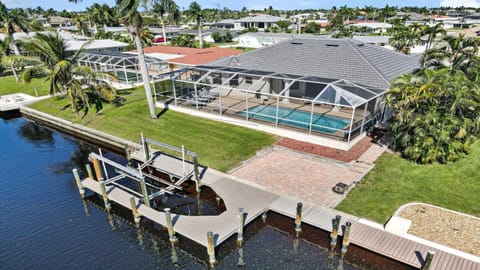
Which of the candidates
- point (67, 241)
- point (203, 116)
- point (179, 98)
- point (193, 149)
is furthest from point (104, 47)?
point (67, 241)

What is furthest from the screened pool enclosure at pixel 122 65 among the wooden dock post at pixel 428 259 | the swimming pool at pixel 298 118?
the wooden dock post at pixel 428 259

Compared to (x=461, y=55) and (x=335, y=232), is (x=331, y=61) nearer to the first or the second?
(x=461, y=55)

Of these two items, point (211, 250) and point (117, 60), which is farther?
point (117, 60)

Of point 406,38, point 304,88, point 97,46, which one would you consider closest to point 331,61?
point 304,88

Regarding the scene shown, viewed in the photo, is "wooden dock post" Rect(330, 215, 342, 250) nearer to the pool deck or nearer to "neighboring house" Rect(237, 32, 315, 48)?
the pool deck

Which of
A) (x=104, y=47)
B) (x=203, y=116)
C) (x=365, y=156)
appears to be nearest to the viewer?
(x=365, y=156)

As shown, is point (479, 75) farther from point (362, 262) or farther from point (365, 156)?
point (362, 262)

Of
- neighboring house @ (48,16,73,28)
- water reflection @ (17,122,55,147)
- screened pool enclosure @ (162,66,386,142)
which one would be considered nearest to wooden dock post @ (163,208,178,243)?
screened pool enclosure @ (162,66,386,142)

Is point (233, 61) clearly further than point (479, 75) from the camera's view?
Yes
